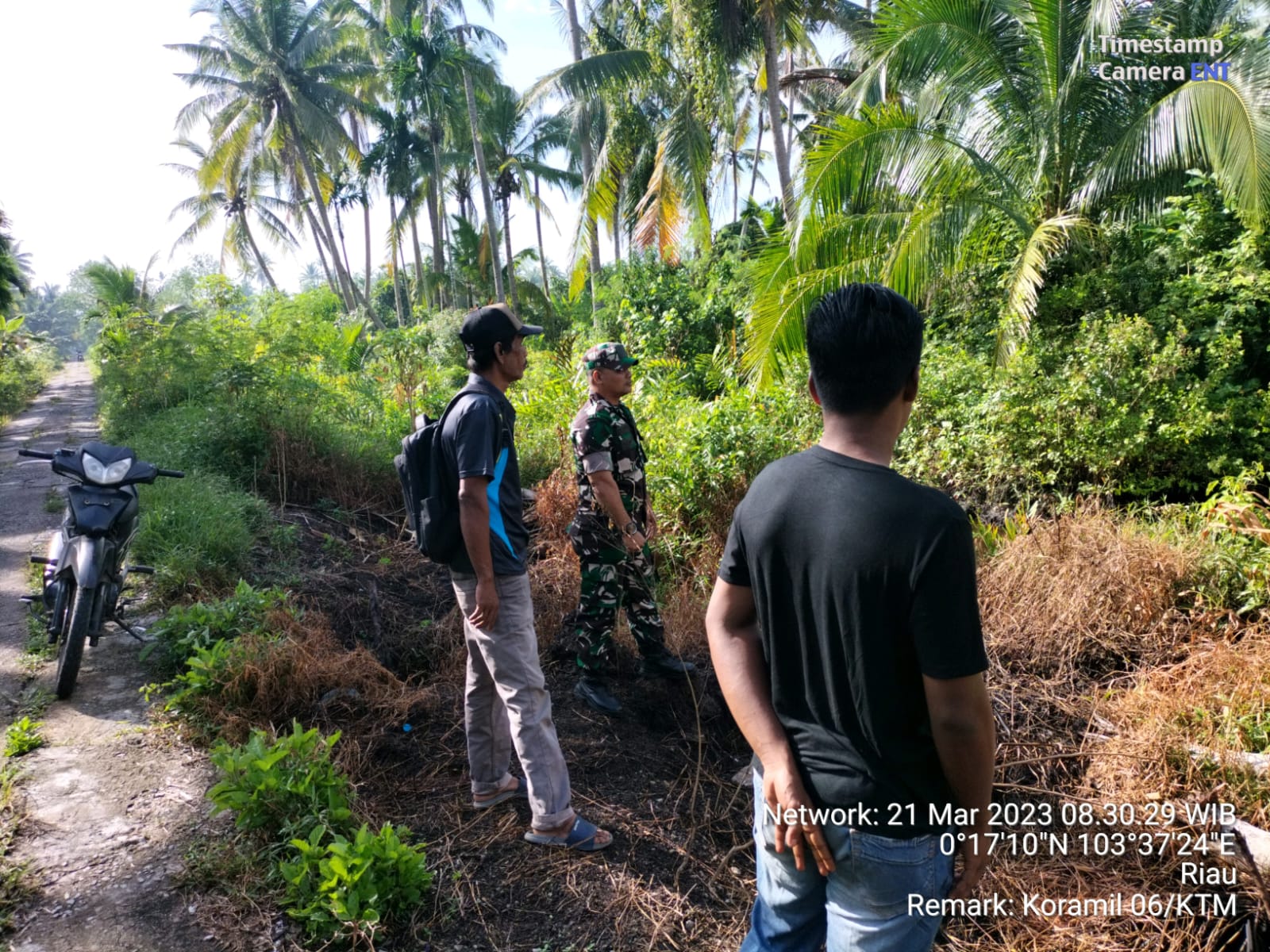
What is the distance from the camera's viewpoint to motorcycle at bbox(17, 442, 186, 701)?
379 cm

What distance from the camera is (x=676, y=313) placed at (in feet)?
36.5

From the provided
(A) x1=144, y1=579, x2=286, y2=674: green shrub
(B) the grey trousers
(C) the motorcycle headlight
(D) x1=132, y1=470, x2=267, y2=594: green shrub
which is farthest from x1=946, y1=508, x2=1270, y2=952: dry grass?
(D) x1=132, y1=470, x2=267, y2=594: green shrub

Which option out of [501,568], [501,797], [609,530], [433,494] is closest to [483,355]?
[433,494]

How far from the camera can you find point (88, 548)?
3912 mm

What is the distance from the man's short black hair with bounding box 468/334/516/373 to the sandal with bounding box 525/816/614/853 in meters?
1.64

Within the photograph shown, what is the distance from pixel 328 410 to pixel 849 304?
7.78 metres

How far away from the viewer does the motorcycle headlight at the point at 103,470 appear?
4082 millimetres

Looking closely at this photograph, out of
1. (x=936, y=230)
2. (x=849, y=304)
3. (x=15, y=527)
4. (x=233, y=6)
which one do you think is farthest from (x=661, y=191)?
(x=233, y=6)

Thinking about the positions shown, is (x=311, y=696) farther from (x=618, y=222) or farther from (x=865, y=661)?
(x=618, y=222)

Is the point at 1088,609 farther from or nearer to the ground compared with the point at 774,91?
nearer to the ground

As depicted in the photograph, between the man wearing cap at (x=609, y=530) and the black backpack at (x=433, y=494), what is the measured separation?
1108 millimetres

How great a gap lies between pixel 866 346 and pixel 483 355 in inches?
69.2

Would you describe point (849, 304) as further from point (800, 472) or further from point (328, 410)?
point (328, 410)

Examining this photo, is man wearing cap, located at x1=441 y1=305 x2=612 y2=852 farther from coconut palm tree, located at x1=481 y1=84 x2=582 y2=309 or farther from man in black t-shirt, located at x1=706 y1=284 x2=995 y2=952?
coconut palm tree, located at x1=481 y1=84 x2=582 y2=309
